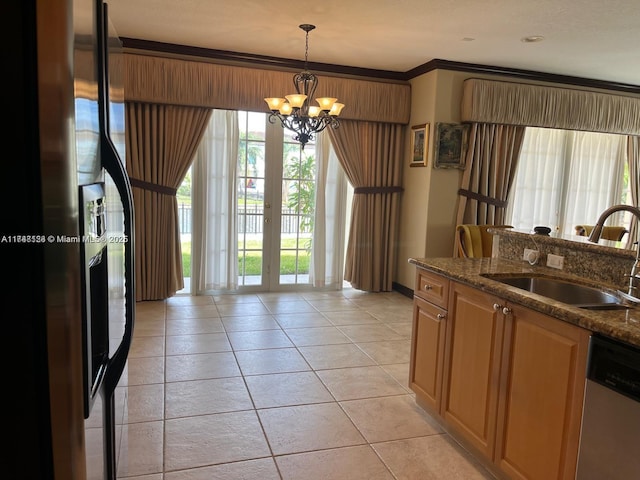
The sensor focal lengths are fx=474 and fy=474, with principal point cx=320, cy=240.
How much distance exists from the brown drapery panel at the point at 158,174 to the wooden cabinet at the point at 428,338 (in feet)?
10.3


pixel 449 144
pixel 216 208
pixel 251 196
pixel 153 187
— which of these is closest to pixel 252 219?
pixel 251 196

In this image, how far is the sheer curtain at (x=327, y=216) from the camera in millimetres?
5695

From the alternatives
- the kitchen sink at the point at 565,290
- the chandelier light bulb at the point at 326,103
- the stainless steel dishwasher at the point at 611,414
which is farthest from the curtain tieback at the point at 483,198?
the stainless steel dishwasher at the point at 611,414

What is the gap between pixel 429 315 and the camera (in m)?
2.75

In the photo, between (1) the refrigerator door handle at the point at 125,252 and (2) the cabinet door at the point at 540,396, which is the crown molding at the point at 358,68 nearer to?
(2) the cabinet door at the point at 540,396

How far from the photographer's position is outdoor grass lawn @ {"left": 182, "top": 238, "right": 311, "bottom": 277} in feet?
18.4

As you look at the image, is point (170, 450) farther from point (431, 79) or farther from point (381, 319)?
point (431, 79)

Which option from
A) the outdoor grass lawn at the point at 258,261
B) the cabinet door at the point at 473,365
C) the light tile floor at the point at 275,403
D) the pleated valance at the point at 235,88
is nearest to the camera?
the cabinet door at the point at 473,365

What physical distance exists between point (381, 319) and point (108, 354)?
156 inches

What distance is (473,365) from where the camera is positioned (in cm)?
235

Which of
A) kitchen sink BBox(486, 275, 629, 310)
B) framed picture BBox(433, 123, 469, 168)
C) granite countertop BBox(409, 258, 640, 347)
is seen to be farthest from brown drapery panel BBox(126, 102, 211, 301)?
kitchen sink BBox(486, 275, 629, 310)

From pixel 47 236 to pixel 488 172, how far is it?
5.33 m

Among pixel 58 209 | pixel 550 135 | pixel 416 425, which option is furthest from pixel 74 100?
pixel 550 135

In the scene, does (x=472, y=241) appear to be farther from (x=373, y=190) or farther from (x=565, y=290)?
(x=565, y=290)
